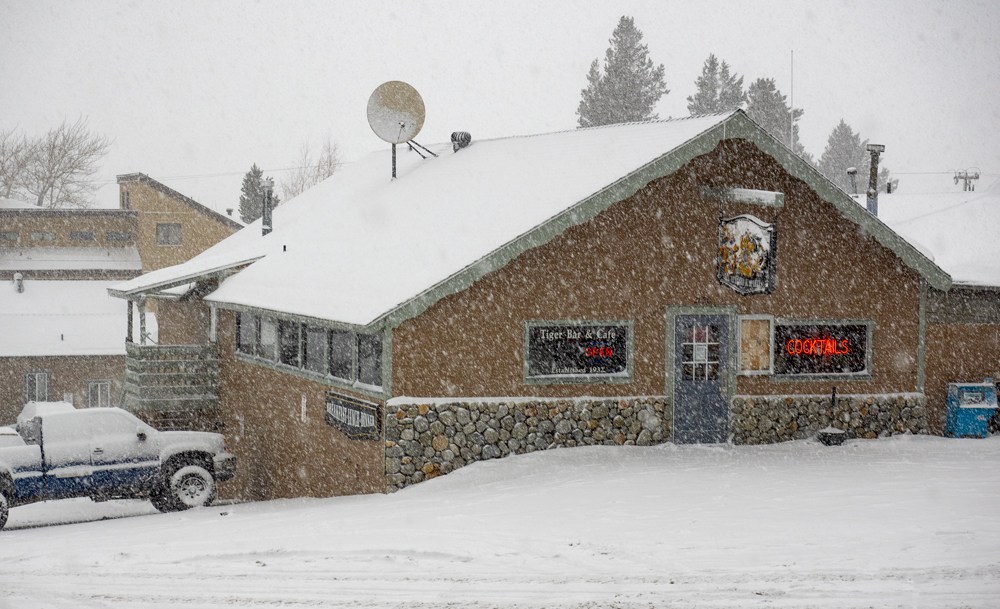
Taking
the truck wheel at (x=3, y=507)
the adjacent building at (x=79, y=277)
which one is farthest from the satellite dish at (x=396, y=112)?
the adjacent building at (x=79, y=277)

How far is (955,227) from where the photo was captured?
29.0 metres

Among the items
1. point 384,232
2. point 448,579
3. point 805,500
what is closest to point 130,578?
point 448,579

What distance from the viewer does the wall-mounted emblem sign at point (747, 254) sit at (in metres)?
17.9

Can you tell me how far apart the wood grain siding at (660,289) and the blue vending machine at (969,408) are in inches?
37.6

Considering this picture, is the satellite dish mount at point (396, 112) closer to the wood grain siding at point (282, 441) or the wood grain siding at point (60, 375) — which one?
the wood grain siding at point (282, 441)

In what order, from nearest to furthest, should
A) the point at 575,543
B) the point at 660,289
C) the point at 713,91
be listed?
the point at 575,543 < the point at 660,289 < the point at 713,91

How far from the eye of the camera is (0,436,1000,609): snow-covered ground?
9930 millimetres

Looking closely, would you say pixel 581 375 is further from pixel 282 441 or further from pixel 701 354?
pixel 282 441

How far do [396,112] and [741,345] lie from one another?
30.7ft

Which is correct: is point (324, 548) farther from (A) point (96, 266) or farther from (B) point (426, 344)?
(A) point (96, 266)

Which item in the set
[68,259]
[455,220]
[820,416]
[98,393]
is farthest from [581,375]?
[68,259]

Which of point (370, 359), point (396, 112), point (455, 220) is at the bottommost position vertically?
point (370, 359)

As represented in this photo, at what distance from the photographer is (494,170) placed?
20.8 m

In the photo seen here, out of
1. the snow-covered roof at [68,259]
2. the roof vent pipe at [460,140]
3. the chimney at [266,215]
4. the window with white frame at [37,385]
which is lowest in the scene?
the window with white frame at [37,385]
